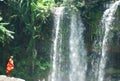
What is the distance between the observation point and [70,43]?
2516 centimetres

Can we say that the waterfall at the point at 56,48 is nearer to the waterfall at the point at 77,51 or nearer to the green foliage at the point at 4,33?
the waterfall at the point at 77,51

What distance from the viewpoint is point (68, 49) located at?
25109 mm

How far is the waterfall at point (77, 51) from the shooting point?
80.6 ft

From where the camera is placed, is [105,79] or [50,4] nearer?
[105,79]

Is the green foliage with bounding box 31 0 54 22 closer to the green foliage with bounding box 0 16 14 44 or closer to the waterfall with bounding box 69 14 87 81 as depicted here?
the waterfall with bounding box 69 14 87 81

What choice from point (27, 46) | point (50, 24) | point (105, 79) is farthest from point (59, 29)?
point (105, 79)

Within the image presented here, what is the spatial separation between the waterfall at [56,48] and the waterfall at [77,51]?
0.72 meters

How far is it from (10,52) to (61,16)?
3.72 m

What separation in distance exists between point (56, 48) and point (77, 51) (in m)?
1.26

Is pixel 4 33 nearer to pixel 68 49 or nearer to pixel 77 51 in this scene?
pixel 68 49

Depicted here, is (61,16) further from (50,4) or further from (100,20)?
(100,20)

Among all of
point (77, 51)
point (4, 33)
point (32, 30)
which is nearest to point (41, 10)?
point (32, 30)

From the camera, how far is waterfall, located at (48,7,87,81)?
24.7 metres

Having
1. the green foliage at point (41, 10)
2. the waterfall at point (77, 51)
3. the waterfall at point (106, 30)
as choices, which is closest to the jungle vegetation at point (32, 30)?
the green foliage at point (41, 10)
